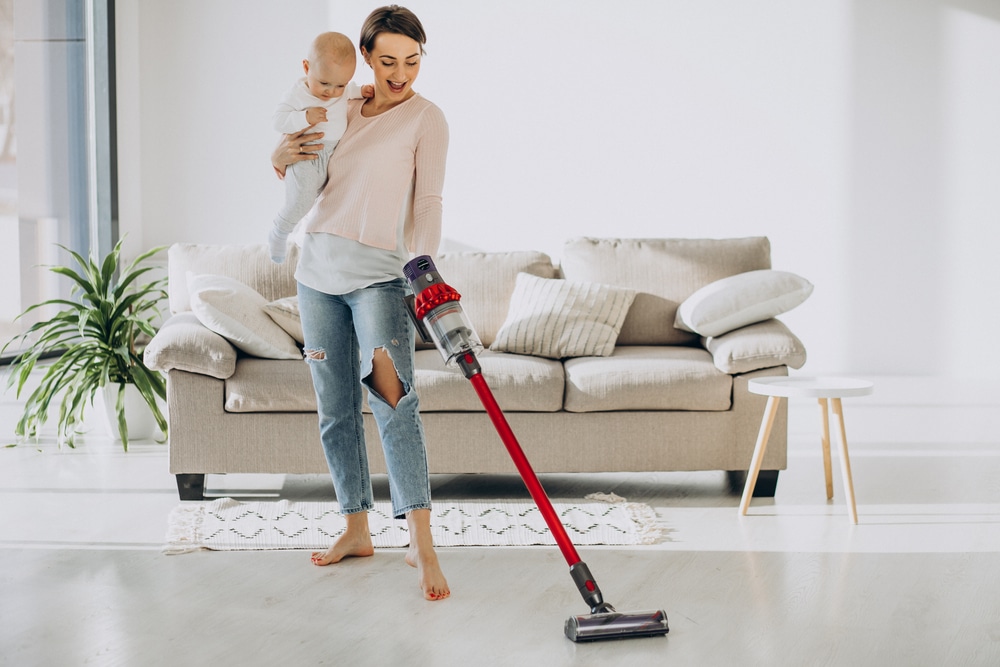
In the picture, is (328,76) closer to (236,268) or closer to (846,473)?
(236,268)

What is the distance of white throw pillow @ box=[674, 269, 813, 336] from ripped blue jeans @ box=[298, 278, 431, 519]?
1.30 metres

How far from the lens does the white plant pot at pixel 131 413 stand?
155 inches

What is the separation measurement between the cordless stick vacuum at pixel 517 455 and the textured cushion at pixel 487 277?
1570 mm

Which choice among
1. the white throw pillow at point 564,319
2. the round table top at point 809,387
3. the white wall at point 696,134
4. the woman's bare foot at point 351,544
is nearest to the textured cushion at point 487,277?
the white throw pillow at point 564,319

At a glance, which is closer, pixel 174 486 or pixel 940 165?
pixel 174 486

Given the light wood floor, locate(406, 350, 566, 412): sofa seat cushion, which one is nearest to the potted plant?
the light wood floor

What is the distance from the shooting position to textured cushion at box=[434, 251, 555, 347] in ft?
11.7

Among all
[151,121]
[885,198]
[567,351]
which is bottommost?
[567,351]

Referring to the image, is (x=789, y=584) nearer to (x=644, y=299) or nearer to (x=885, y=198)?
(x=644, y=299)

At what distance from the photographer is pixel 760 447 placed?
2.87 metres

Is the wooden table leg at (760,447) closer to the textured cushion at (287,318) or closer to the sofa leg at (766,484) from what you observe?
the sofa leg at (766,484)

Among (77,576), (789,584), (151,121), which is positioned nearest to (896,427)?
(789,584)

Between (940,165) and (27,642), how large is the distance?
488 centimetres

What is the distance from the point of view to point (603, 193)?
540cm
